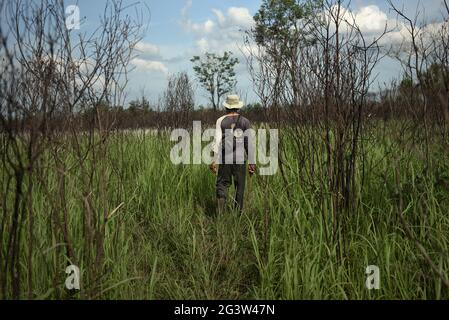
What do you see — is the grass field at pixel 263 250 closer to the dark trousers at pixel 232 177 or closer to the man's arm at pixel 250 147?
the dark trousers at pixel 232 177

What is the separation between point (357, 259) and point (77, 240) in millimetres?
1908

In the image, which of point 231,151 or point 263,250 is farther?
point 231,151

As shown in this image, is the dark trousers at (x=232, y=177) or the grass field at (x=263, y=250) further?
the dark trousers at (x=232, y=177)

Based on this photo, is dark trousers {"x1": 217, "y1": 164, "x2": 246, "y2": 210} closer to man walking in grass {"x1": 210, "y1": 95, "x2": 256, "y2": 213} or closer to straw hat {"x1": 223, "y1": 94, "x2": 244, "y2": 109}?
man walking in grass {"x1": 210, "y1": 95, "x2": 256, "y2": 213}

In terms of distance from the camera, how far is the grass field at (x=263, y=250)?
217cm

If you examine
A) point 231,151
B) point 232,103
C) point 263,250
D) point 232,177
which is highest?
point 232,103

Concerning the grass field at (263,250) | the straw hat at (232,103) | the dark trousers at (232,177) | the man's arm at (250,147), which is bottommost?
the grass field at (263,250)

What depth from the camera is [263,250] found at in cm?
268

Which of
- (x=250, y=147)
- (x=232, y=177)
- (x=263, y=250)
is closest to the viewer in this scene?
(x=263, y=250)

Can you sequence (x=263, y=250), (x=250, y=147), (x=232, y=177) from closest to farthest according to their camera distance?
(x=263, y=250), (x=232, y=177), (x=250, y=147)

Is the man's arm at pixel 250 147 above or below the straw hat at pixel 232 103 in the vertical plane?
below

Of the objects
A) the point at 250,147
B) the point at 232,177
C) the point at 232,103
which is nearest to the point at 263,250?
the point at 232,177

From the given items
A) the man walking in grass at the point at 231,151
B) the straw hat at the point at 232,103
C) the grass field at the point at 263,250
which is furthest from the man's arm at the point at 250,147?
the grass field at the point at 263,250

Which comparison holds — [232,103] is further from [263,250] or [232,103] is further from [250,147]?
[263,250]
